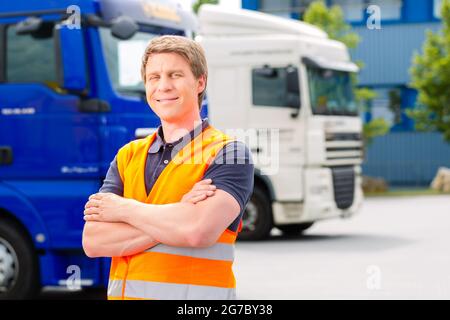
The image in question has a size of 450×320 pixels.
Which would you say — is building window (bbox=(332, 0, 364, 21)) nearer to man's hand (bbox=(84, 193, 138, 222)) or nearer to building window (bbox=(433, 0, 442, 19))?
building window (bbox=(433, 0, 442, 19))

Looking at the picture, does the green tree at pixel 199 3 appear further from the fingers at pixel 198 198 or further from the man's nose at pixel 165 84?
the fingers at pixel 198 198

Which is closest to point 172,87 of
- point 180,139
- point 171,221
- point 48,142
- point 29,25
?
point 180,139

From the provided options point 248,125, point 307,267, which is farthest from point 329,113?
point 307,267

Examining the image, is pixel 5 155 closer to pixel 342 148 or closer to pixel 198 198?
pixel 198 198

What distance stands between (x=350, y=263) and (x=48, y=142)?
5062 millimetres

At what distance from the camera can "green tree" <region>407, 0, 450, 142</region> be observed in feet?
112

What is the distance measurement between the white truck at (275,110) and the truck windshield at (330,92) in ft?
0.09

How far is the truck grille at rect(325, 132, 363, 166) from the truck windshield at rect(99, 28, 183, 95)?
6.44 m

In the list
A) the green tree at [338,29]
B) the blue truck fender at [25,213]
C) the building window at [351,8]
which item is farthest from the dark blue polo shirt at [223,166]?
the building window at [351,8]

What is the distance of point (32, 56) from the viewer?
26.8 ft

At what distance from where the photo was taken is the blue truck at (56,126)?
7926mm

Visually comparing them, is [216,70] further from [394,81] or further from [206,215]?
[394,81]

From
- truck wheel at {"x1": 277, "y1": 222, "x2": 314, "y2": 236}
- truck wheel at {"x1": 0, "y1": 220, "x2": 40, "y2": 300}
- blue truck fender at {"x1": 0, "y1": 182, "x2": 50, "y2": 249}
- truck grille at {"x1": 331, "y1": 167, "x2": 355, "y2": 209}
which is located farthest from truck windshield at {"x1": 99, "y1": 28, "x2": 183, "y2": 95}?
truck wheel at {"x1": 277, "y1": 222, "x2": 314, "y2": 236}

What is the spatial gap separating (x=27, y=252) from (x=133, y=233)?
536 cm
